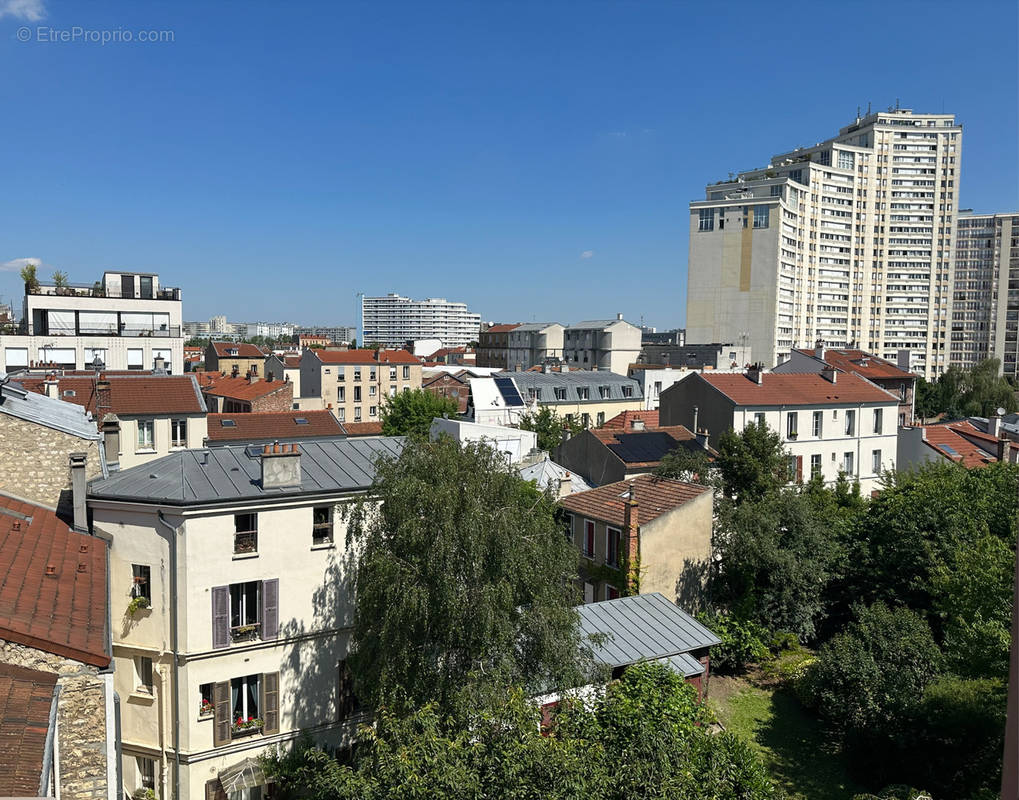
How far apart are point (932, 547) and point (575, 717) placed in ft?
62.7

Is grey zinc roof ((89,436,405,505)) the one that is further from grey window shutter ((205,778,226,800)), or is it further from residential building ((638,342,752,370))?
residential building ((638,342,752,370))

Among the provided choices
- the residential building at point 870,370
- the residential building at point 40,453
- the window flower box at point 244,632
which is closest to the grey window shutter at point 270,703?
the window flower box at point 244,632

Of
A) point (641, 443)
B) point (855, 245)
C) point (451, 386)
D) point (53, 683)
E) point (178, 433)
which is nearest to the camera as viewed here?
point (53, 683)

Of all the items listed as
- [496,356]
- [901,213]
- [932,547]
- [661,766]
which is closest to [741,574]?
[932,547]

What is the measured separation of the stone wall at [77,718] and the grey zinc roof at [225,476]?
5.82 meters

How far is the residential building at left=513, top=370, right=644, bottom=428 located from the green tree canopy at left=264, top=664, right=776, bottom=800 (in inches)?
1754

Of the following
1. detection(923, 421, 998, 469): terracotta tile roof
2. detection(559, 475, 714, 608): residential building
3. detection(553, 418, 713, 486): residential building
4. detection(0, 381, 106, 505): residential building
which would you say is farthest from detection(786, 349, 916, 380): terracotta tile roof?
detection(0, 381, 106, 505): residential building

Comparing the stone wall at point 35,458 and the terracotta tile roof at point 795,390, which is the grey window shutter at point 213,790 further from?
the terracotta tile roof at point 795,390

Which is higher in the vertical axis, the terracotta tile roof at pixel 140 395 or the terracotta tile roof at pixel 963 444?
the terracotta tile roof at pixel 140 395

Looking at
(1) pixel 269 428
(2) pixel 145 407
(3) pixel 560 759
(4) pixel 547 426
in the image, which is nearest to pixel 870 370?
(4) pixel 547 426

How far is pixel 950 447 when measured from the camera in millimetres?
43531

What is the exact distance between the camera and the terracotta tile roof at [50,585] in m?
10.4

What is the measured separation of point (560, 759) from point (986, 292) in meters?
149

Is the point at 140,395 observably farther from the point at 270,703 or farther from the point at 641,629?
the point at 641,629
